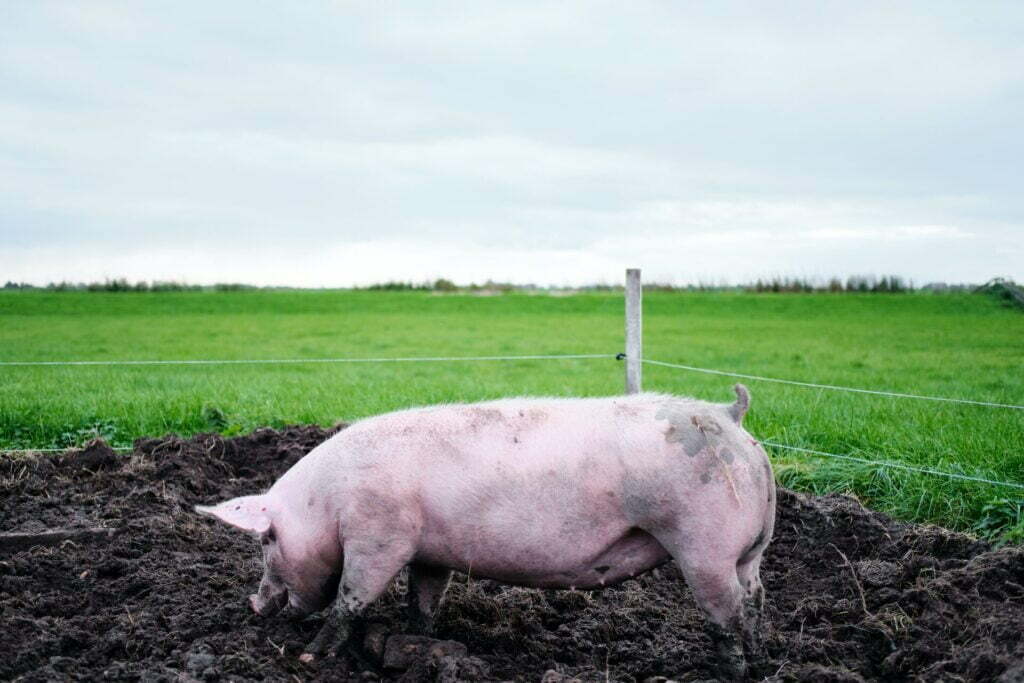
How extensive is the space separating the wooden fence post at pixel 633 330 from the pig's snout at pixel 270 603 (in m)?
4.10

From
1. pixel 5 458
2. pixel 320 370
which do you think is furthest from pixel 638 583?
pixel 320 370

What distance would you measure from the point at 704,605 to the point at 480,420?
127 cm

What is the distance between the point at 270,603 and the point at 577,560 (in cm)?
157

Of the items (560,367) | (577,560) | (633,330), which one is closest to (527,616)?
(577,560)

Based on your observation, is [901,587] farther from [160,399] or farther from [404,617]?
[160,399]

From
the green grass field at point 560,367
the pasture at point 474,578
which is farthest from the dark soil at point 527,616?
the green grass field at point 560,367

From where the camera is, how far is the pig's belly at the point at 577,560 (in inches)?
164

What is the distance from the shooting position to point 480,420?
446cm

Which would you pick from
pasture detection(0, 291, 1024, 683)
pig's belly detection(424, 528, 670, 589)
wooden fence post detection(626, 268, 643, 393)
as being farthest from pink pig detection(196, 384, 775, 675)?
wooden fence post detection(626, 268, 643, 393)

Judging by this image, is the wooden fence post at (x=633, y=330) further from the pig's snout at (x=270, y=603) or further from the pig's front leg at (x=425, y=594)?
the pig's snout at (x=270, y=603)

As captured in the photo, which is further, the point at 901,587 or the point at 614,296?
the point at 614,296

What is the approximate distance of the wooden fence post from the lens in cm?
811

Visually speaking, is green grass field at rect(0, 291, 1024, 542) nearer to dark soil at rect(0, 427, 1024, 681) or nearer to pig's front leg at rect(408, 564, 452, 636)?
dark soil at rect(0, 427, 1024, 681)

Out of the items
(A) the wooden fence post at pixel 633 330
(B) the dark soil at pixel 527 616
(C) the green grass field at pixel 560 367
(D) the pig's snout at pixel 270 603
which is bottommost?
(B) the dark soil at pixel 527 616
